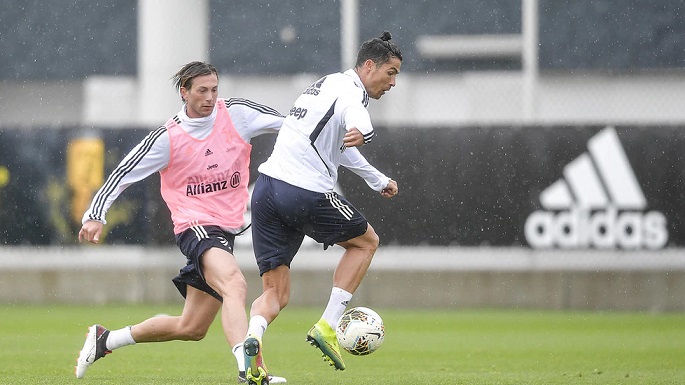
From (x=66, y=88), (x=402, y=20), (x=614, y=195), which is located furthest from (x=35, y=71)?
(x=614, y=195)

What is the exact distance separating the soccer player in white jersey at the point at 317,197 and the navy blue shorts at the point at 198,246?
0.20 m

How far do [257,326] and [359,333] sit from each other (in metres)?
0.68

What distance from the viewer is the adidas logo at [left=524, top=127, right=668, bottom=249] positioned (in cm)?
1428

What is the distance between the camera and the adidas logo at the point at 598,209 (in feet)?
46.9

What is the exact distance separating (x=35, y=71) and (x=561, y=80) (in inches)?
324

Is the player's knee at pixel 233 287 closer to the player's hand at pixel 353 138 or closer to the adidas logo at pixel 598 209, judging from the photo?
the player's hand at pixel 353 138

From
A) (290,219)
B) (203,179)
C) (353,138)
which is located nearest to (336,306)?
(290,219)

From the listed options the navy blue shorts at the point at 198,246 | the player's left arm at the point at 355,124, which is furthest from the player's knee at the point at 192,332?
the player's left arm at the point at 355,124

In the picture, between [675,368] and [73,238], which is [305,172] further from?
[73,238]

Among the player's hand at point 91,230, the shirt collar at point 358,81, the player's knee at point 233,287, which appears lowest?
the player's knee at point 233,287

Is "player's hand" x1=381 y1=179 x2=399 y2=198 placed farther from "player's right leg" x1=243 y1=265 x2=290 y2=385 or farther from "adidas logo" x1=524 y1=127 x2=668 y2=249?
"adidas logo" x1=524 y1=127 x2=668 y2=249

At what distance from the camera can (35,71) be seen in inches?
806

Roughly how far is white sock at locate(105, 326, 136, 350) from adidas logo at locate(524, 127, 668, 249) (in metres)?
6.95

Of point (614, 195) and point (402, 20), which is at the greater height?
point (402, 20)
